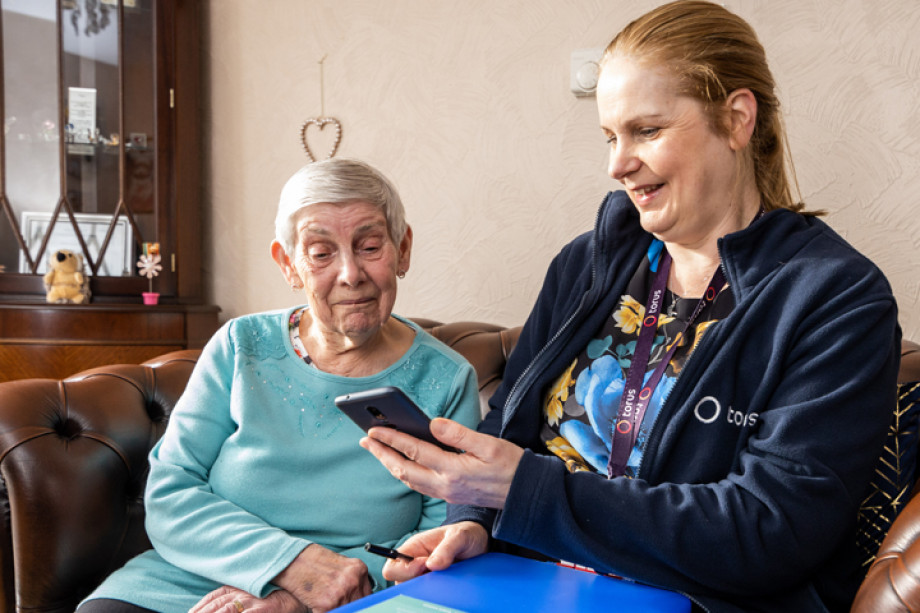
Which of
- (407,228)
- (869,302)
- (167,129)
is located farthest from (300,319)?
(167,129)

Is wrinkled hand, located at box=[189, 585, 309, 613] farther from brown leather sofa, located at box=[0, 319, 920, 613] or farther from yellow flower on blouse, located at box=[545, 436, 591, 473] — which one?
yellow flower on blouse, located at box=[545, 436, 591, 473]

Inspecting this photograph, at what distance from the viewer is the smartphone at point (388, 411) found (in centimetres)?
94

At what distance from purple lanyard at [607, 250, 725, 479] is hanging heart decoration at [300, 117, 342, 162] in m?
1.50

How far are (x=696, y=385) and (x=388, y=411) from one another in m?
0.43

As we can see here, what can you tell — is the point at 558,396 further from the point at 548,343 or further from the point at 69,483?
the point at 69,483

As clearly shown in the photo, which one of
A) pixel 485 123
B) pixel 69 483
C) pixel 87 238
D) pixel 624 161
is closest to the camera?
pixel 624 161

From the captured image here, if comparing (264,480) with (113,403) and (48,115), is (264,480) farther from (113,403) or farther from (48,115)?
(48,115)

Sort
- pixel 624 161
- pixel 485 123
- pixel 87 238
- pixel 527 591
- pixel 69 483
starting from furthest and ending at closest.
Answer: pixel 87 238
pixel 485 123
pixel 69 483
pixel 624 161
pixel 527 591

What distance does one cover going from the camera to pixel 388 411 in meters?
0.97

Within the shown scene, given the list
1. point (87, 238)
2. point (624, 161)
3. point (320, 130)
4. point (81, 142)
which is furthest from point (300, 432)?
point (81, 142)

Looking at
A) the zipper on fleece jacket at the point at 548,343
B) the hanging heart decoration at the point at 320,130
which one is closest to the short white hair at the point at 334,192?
the zipper on fleece jacket at the point at 548,343

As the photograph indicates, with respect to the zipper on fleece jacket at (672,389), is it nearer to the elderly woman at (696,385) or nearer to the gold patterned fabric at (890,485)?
the elderly woman at (696,385)

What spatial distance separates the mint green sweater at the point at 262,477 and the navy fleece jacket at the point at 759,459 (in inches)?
17.5

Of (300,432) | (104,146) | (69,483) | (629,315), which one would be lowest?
(69,483)
